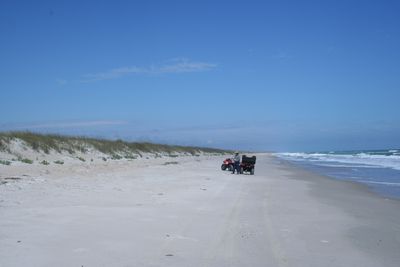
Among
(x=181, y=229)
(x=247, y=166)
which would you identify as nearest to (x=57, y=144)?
(x=247, y=166)

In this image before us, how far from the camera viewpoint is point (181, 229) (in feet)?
26.9

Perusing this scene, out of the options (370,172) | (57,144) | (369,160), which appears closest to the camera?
(57,144)

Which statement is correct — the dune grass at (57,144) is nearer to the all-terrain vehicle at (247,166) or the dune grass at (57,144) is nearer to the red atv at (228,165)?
the red atv at (228,165)

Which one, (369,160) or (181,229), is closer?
Result: (181,229)

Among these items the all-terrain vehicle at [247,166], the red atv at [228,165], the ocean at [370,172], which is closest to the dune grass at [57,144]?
the red atv at [228,165]

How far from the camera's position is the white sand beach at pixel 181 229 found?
20.7 feet

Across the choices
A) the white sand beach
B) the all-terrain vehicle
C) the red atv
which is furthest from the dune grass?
the white sand beach

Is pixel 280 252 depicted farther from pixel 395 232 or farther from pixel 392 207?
pixel 392 207

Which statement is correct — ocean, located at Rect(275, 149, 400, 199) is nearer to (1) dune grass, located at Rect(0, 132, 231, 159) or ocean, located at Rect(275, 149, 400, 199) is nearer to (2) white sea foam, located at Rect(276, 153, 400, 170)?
(2) white sea foam, located at Rect(276, 153, 400, 170)

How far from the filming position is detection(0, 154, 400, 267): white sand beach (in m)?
6.30

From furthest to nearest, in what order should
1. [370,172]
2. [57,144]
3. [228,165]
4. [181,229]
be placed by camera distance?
[370,172], [57,144], [228,165], [181,229]

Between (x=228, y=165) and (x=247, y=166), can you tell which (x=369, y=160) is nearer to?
(x=228, y=165)

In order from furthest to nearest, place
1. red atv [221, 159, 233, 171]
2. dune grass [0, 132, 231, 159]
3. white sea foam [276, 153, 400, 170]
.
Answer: white sea foam [276, 153, 400, 170] < red atv [221, 159, 233, 171] < dune grass [0, 132, 231, 159]

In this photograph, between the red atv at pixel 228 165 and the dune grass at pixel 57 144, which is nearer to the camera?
the dune grass at pixel 57 144
